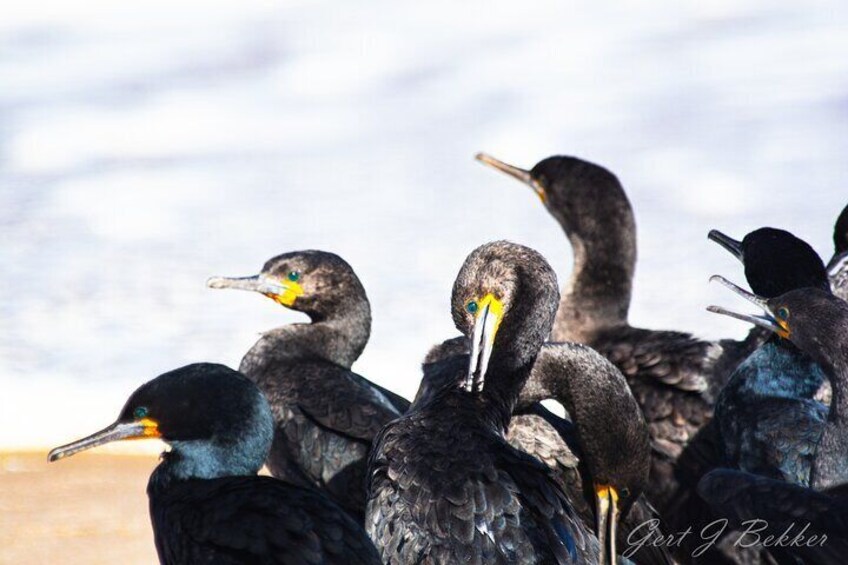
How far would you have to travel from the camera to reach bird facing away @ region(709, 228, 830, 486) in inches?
247

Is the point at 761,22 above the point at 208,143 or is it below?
above

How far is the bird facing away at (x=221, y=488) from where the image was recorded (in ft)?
16.1

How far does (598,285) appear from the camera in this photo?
885 centimetres

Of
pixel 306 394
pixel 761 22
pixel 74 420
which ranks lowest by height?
pixel 74 420

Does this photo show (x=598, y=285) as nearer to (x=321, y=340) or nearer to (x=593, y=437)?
(x=321, y=340)

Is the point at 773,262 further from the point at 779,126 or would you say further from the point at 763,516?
the point at 779,126

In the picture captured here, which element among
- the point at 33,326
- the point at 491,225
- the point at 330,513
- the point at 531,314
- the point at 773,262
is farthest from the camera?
the point at 491,225

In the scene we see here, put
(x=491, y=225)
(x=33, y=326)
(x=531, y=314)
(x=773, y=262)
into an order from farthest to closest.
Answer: (x=491, y=225)
(x=33, y=326)
(x=773, y=262)
(x=531, y=314)

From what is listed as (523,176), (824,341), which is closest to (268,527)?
(824,341)

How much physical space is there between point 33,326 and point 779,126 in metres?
8.17

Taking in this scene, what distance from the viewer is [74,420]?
9.95 metres

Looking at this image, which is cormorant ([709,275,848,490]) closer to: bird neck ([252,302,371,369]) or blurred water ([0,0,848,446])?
bird neck ([252,302,371,369])

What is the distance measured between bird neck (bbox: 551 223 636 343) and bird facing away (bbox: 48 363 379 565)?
3.27 m

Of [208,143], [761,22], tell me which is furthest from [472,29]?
[208,143]
